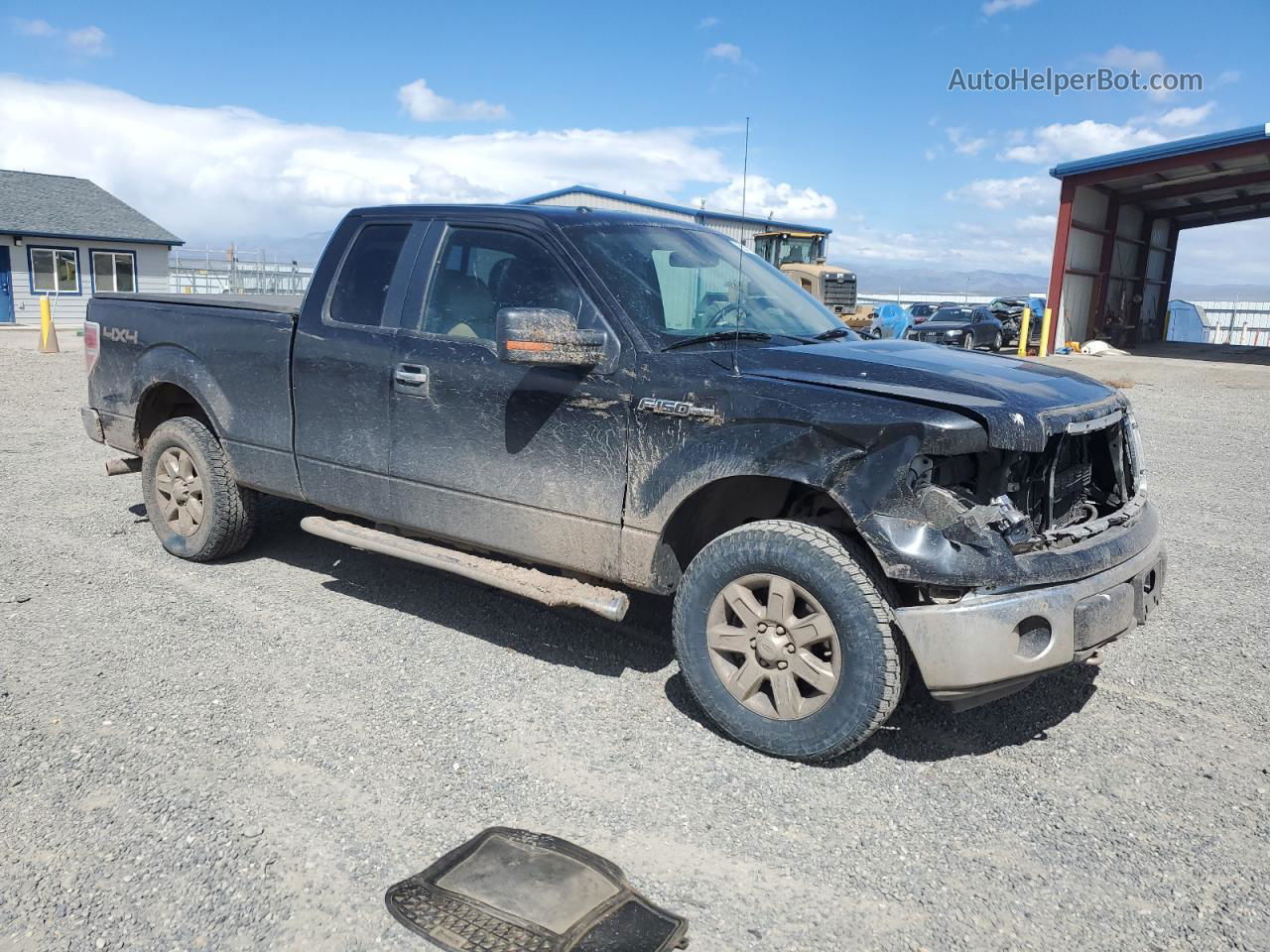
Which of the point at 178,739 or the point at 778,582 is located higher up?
the point at 778,582

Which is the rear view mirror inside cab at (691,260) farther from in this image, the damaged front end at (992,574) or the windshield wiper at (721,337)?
the damaged front end at (992,574)

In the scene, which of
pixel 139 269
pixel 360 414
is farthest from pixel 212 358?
pixel 139 269

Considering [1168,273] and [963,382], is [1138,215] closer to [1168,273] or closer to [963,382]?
[1168,273]

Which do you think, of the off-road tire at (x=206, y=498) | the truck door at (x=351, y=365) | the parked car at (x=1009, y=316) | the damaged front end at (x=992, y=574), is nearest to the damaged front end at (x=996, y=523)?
the damaged front end at (x=992, y=574)

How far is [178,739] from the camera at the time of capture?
356 centimetres

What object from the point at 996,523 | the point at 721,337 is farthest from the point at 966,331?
the point at 996,523

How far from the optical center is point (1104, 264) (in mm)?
29766

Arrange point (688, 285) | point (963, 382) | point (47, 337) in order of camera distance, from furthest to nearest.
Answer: point (47, 337)
point (688, 285)
point (963, 382)

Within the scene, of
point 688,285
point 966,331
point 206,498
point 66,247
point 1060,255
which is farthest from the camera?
point 66,247

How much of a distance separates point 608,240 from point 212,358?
2.46 meters

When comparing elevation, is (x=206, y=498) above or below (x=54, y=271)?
below

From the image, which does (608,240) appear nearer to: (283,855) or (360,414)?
(360,414)

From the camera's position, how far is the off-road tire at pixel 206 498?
5.37 metres

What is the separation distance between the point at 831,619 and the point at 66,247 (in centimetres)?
3524
